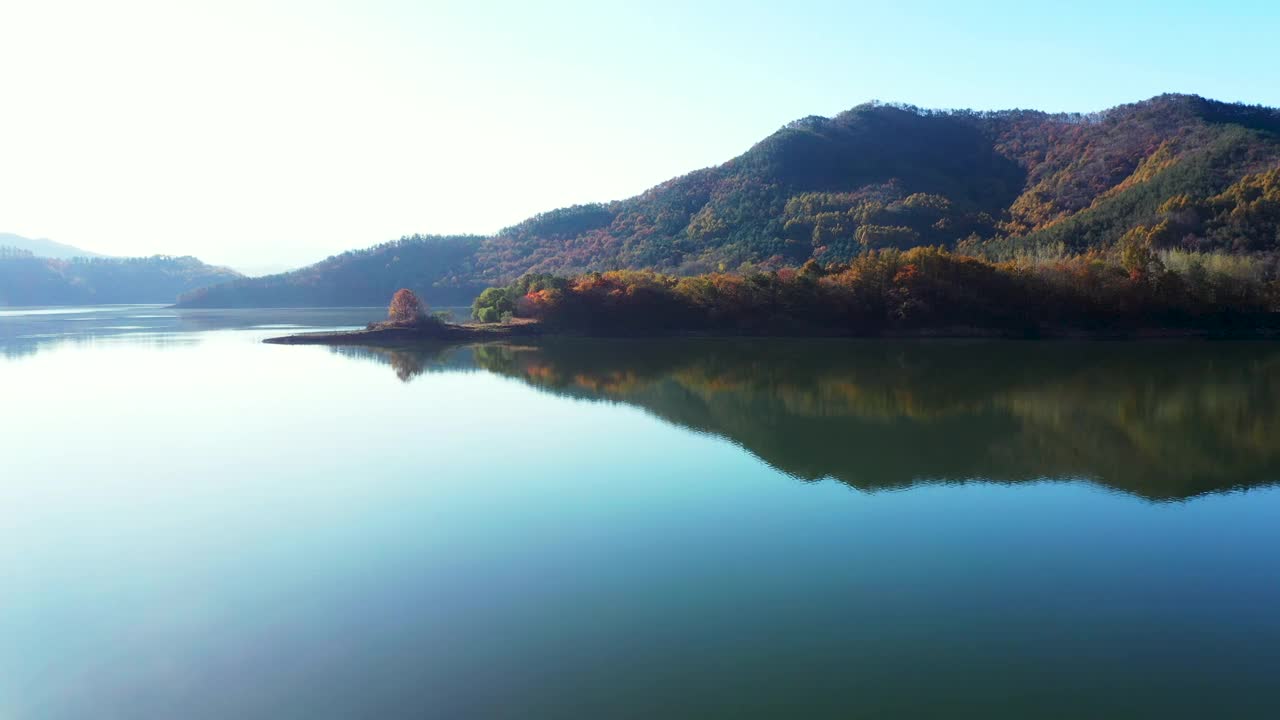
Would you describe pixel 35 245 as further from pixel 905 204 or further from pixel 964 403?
pixel 964 403

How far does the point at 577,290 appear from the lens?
3641cm

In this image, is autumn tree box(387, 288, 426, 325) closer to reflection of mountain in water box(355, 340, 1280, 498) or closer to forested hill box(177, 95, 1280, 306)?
reflection of mountain in water box(355, 340, 1280, 498)

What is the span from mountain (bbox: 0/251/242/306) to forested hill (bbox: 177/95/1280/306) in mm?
20954

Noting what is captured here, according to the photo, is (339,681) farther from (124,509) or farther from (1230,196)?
(1230,196)

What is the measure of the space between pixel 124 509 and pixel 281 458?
2698mm

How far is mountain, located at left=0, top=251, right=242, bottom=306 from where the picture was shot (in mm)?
85000

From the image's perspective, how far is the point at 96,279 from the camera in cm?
9188

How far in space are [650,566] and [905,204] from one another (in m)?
52.6

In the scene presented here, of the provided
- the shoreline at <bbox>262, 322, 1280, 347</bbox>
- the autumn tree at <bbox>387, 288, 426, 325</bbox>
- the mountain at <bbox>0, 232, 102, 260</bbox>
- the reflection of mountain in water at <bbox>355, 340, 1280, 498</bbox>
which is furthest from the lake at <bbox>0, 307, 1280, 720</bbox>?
the mountain at <bbox>0, 232, 102, 260</bbox>

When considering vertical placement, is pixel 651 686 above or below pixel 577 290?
below

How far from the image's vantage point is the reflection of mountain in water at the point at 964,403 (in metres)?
11.2

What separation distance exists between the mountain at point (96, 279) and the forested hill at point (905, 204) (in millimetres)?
20954

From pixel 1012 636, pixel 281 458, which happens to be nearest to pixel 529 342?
pixel 281 458

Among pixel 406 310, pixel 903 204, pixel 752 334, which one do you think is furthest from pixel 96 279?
pixel 752 334
